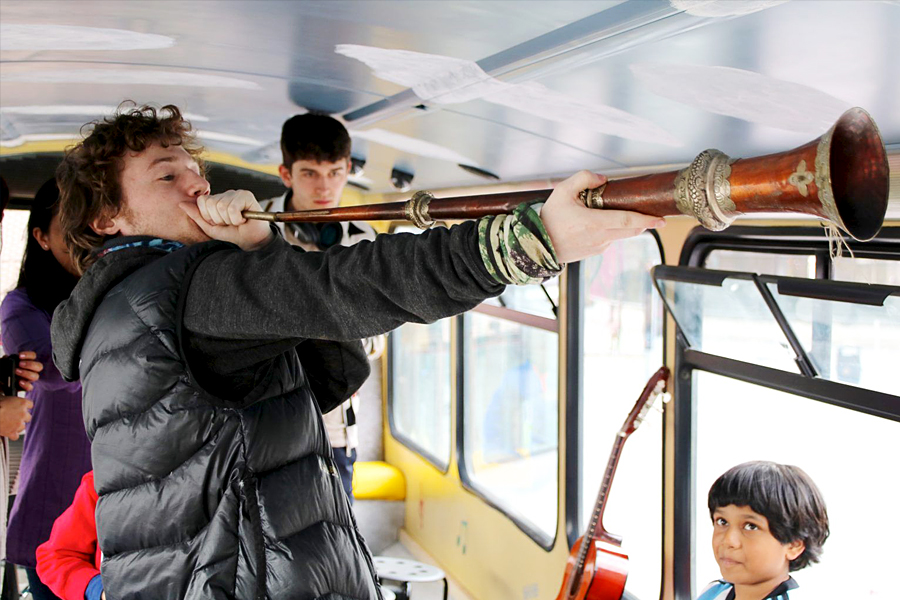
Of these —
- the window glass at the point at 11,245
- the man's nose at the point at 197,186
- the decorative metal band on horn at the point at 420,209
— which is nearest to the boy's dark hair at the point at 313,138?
the man's nose at the point at 197,186

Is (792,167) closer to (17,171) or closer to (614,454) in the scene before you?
(614,454)

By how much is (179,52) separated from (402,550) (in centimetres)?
449

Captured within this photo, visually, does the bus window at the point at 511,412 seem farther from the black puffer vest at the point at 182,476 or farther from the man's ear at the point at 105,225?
the black puffer vest at the point at 182,476

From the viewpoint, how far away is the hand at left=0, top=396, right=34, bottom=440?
234cm

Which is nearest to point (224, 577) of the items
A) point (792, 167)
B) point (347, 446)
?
point (792, 167)

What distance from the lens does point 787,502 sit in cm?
232

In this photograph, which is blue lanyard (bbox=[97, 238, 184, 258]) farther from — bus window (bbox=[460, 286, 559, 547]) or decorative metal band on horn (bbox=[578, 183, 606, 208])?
bus window (bbox=[460, 286, 559, 547])

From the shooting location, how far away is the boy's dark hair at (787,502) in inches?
89.7

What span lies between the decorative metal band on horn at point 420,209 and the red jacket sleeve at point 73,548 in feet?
3.61

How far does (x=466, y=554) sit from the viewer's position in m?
4.78

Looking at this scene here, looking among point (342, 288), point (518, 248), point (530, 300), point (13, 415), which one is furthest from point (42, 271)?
point (530, 300)

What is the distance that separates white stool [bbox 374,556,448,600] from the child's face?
6.66 feet

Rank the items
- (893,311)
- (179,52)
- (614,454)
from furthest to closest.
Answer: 1. (614,454)
2. (179,52)
3. (893,311)

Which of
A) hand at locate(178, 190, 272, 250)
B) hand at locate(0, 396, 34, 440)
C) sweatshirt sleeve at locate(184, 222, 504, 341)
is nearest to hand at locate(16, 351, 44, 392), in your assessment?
hand at locate(0, 396, 34, 440)
